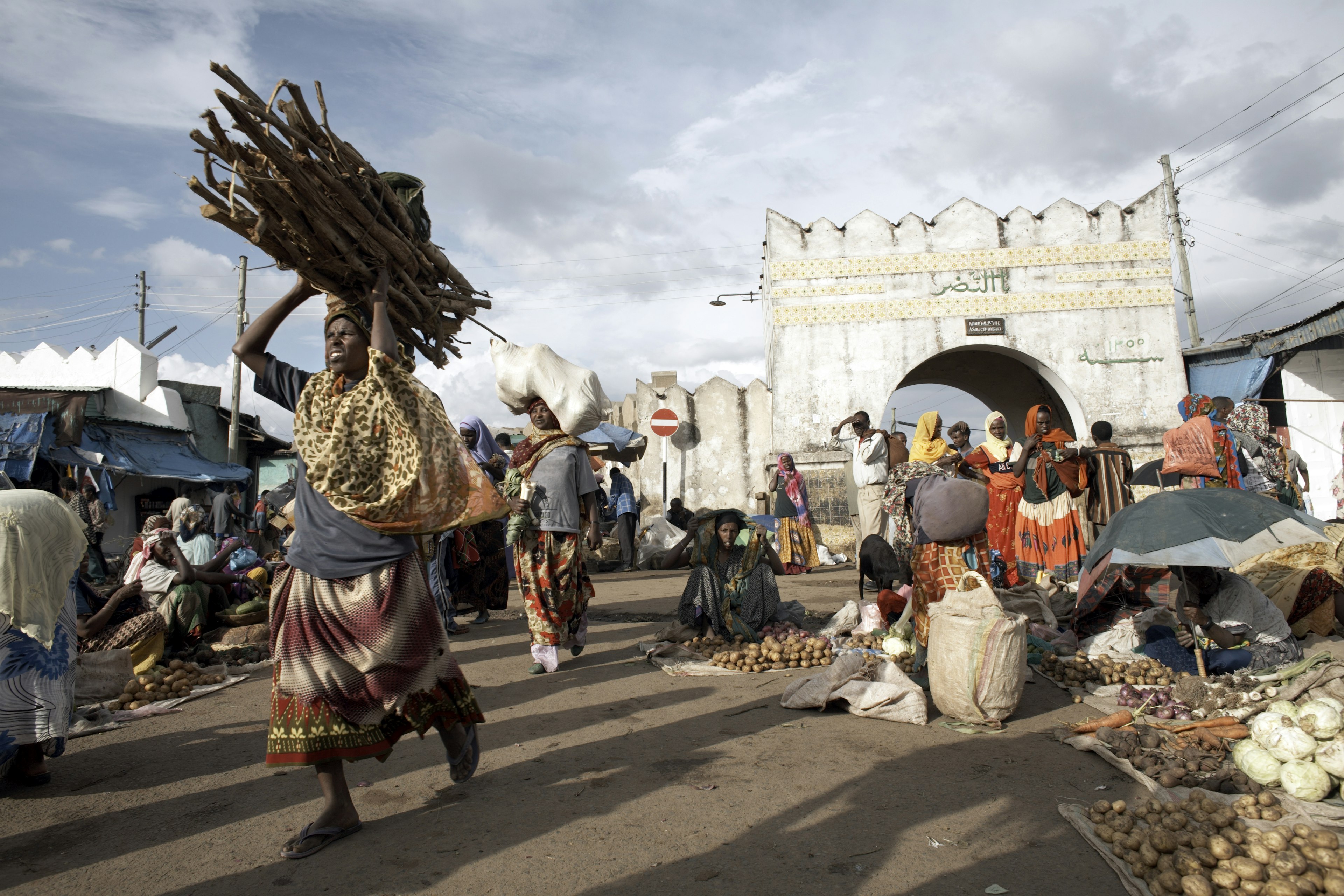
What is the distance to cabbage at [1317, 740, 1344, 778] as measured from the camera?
3020 mm

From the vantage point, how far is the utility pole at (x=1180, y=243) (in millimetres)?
21766

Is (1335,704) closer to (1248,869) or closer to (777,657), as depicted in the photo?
(1248,869)

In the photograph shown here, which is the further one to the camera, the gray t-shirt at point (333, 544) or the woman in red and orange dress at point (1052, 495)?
the woman in red and orange dress at point (1052, 495)

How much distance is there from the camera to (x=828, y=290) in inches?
629

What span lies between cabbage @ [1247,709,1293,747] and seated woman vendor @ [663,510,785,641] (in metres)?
3.26

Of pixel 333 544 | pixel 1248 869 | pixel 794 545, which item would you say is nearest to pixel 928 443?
pixel 794 545

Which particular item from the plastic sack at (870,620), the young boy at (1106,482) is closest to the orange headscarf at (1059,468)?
the young boy at (1106,482)

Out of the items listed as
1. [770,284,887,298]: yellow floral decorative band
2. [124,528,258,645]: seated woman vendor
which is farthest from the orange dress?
[770,284,887,298]: yellow floral decorative band

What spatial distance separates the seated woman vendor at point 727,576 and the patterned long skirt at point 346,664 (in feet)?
11.1

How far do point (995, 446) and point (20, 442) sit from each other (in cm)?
1556

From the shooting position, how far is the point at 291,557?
282cm

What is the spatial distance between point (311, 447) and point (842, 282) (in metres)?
14.4

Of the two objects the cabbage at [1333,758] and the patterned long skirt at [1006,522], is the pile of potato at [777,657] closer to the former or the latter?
the cabbage at [1333,758]

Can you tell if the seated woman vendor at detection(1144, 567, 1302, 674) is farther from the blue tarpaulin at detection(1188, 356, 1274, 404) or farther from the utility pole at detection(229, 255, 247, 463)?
the utility pole at detection(229, 255, 247, 463)
